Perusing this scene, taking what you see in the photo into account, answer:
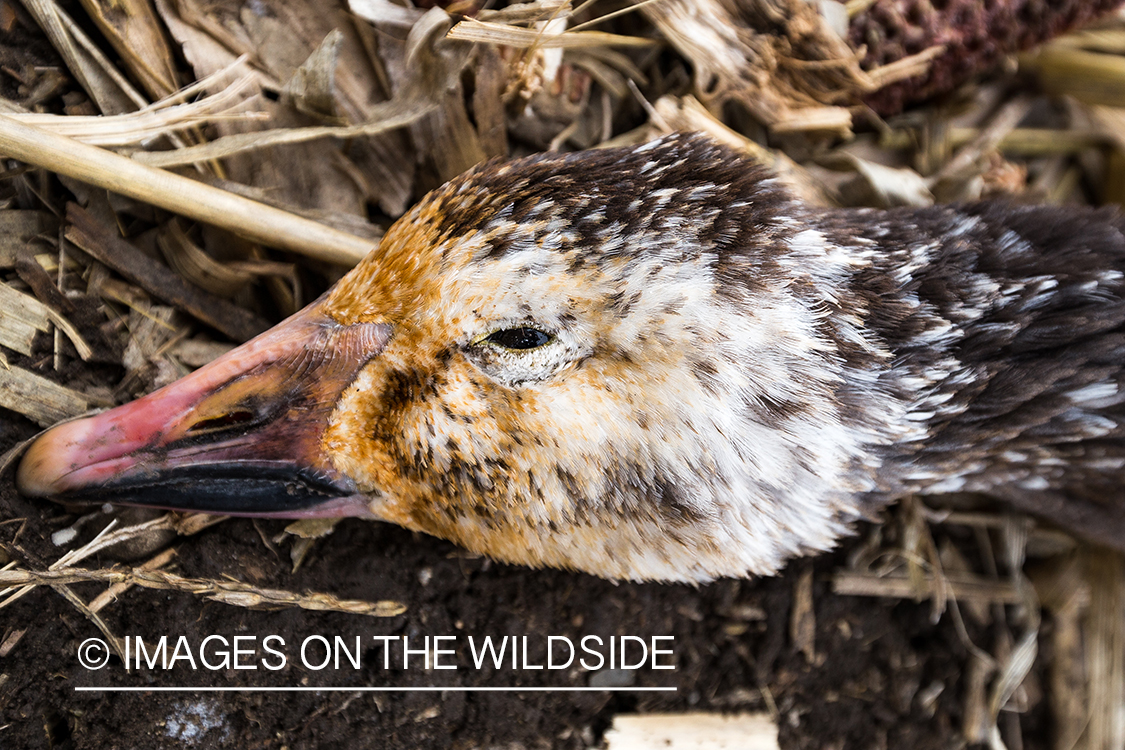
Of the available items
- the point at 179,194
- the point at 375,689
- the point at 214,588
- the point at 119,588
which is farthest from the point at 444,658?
the point at 179,194

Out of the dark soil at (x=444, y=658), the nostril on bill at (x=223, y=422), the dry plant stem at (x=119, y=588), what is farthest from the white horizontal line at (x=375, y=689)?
the nostril on bill at (x=223, y=422)

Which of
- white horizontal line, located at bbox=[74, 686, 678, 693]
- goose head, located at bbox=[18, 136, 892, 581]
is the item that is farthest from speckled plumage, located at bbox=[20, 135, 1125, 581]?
white horizontal line, located at bbox=[74, 686, 678, 693]

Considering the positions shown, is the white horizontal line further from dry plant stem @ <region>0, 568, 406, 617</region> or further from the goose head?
the goose head

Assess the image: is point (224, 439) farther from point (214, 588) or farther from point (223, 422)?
point (214, 588)

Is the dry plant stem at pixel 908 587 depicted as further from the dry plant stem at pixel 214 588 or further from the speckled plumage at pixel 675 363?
the dry plant stem at pixel 214 588

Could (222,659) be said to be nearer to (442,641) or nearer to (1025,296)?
(442,641)
